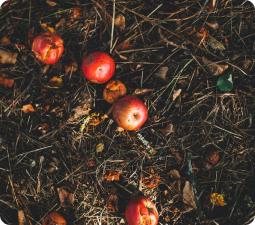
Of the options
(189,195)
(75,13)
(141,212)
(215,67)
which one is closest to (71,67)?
(75,13)

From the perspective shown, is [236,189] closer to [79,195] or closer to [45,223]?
[79,195]

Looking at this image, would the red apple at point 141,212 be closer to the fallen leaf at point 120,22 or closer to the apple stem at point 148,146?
the apple stem at point 148,146

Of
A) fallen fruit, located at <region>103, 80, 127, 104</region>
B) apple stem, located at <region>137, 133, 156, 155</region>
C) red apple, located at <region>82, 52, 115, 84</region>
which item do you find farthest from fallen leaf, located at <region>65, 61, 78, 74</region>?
apple stem, located at <region>137, 133, 156, 155</region>

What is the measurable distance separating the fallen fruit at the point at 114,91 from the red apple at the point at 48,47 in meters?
0.44

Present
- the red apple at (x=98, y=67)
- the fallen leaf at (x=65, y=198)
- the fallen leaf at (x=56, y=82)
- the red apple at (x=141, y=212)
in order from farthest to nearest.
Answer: the fallen leaf at (x=56, y=82)
the fallen leaf at (x=65, y=198)
the red apple at (x=98, y=67)
the red apple at (x=141, y=212)

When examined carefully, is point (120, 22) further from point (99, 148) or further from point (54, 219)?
point (54, 219)

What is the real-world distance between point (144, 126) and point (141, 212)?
0.65 metres

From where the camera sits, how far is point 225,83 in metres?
3.02

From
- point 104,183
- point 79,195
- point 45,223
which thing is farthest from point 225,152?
point 45,223

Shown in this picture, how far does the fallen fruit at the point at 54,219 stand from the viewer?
2.91 meters

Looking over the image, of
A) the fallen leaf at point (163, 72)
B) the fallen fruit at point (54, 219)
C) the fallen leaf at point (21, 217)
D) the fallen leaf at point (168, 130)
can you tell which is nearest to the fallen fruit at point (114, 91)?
the fallen leaf at point (163, 72)

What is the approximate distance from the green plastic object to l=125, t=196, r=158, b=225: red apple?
1.01 meters

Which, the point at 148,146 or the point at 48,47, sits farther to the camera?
the point at 148,146

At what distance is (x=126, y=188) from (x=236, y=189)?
818 mm
